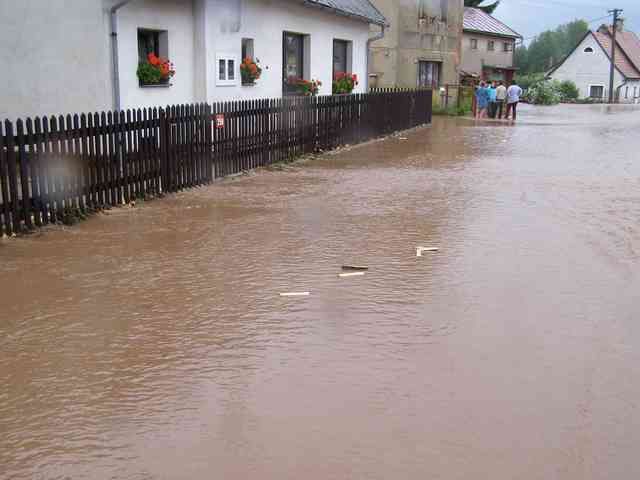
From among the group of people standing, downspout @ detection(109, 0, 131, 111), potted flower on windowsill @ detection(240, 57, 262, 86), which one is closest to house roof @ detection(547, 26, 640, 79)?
the group of people standing

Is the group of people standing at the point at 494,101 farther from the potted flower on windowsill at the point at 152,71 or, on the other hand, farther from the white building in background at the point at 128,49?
the potted flower on windowsill at the point at 152,71

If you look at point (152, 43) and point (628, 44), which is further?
point (628, 44)

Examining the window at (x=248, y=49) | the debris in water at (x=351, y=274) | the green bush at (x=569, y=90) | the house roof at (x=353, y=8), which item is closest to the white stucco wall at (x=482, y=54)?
the green bush at (x=569, y=90)

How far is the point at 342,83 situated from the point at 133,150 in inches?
501

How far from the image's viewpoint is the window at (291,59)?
19828 millimetres

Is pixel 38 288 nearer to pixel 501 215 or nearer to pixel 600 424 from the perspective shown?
pixel 600 424

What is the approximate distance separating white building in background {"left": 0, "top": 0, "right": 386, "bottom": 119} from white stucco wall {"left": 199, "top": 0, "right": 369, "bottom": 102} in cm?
2

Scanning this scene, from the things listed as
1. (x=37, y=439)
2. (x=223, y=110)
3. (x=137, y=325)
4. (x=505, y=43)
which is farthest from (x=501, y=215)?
(x=505, y=43)

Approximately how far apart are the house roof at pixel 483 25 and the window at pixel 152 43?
1740 inches

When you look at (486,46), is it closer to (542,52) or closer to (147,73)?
(147,73)

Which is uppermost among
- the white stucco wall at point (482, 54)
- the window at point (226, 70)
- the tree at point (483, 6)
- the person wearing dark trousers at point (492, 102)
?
the tree at point (483, 6)

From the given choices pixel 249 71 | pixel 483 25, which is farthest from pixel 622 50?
pixel 249 71

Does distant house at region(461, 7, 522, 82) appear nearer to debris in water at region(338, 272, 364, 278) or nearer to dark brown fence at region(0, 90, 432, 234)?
dark brown fence at region(0, 90, 432, 234)

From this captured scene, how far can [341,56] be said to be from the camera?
23.4 meters
